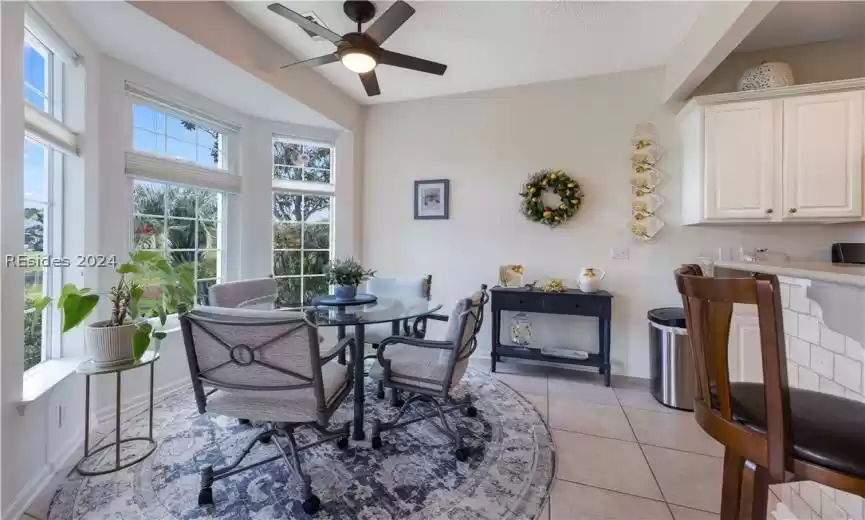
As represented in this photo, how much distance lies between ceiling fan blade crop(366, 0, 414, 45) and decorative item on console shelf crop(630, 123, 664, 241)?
2.43m

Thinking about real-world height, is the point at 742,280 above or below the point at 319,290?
above

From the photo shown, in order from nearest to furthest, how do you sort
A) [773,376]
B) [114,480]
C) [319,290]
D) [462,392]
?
[773,376]
[114,480]
[462,392]
[319,290]

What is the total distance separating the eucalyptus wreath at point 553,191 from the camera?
11.3ft

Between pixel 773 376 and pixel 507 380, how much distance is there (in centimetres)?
264

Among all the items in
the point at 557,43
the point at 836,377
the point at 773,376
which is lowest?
the point at 836,377

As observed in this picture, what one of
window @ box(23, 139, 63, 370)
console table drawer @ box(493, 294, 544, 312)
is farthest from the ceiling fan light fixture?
console table drawer @ box(493, 294, 544, 312)

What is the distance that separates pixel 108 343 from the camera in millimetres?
1935

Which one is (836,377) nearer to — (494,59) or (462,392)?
(462,392)

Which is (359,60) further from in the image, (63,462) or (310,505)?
(63,462)

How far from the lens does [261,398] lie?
5.67 ft

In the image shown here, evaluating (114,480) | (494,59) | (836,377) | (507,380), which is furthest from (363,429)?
(494,59)

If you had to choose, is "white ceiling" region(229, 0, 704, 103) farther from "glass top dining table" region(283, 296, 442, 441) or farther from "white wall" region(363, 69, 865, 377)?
"glass top dining table" region(283, 296, 442, 441)

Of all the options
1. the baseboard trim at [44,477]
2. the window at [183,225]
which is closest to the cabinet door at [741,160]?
the window at [183,225]

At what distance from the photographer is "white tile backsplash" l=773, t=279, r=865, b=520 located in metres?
1.25
